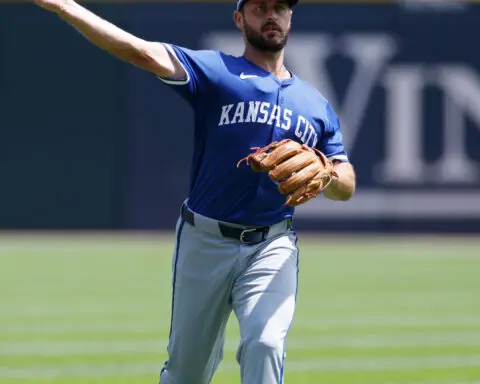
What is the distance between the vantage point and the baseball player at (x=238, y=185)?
5.17m

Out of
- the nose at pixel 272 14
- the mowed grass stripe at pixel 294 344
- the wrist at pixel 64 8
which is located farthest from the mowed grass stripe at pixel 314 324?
the wrist at pixel 64 8

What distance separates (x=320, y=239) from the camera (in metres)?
19.0

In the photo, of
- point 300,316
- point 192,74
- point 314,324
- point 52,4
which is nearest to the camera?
point 52,4

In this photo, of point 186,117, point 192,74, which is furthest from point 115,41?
point 186,117

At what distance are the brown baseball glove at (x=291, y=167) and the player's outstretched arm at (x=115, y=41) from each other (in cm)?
54

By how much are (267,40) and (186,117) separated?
13.9 metres

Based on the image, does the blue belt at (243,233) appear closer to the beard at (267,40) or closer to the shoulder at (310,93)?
the shoulder at (310,93)

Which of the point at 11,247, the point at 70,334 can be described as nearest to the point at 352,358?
the point at 70,334

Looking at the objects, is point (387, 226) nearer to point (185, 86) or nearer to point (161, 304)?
point (161, 304)

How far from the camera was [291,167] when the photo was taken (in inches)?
198

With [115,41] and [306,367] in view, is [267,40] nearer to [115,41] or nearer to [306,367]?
[115,41]

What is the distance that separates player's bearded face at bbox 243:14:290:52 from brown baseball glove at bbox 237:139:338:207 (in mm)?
493

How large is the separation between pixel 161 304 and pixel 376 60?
9.35 metres

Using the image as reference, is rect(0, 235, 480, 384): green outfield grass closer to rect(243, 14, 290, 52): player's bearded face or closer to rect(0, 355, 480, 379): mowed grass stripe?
rect(0, 355, 480, 379): mowed grass stripe
